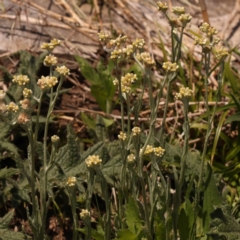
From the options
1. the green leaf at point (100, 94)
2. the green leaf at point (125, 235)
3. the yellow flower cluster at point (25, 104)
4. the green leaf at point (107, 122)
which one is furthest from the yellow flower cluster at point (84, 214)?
the green leaf at point (100, 94)

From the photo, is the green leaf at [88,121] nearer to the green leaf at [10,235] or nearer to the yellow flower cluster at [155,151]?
the green leaf at [10,235]

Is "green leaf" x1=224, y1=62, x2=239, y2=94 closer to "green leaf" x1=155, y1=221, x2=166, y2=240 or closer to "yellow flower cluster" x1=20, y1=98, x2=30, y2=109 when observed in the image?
"green leaf" x1=155, y1=221, x2=166, y2=240

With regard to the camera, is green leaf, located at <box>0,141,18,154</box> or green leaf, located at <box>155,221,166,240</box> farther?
green leaf, located at <box>0,141,18,154</box>

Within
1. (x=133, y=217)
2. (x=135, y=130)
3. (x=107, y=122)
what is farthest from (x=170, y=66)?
(x=107, y=122)

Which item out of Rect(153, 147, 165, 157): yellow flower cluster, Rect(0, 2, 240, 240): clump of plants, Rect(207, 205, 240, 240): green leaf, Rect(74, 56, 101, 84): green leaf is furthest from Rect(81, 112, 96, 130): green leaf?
Rect(153, 147, 165, 157): yellow flower cluster

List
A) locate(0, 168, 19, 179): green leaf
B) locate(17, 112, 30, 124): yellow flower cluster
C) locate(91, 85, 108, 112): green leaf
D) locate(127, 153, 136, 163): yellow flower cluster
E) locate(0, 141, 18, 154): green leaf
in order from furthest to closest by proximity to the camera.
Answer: locate(91, 85, 108, 112): green leaf < locate(0, 141, 18, 154): green leaf < locate(0, 168, 19, 179): green leaf < locate(127, 153, 136, 163): yellow flower cluster < locate(17, 112, 30, 124): yellow flower cluster

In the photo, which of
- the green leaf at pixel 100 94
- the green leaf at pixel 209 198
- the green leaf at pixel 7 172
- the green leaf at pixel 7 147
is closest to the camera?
the green leaf at pixel 209 198

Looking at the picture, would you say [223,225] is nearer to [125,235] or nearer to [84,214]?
[125,235]
